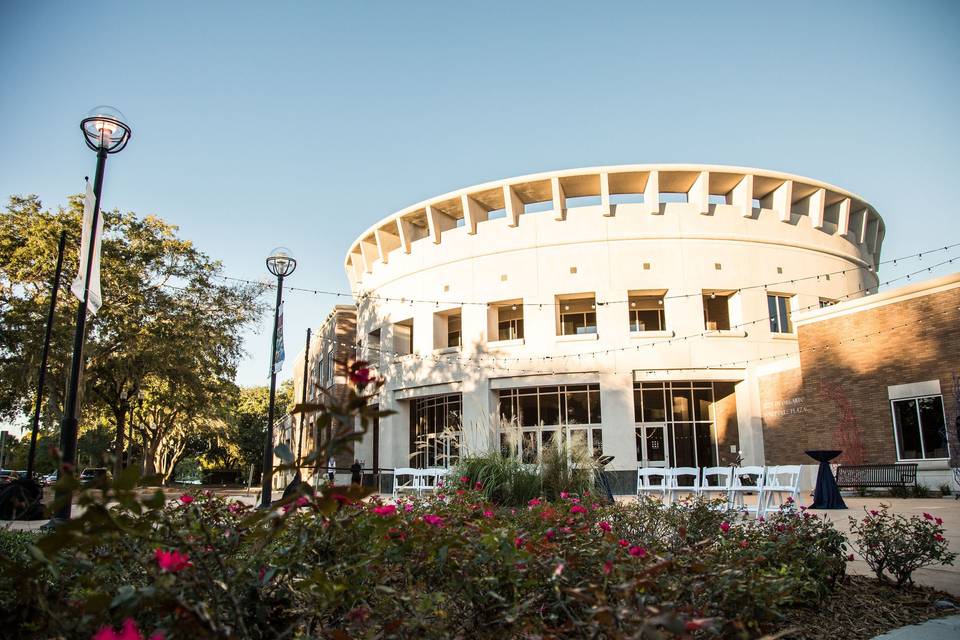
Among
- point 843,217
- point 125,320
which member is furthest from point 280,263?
point 843,217

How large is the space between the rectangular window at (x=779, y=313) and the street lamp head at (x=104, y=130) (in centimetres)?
2174

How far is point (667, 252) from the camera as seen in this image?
944 inches

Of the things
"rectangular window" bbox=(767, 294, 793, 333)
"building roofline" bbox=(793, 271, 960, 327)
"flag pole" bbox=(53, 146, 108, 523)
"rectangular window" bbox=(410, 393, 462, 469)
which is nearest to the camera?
"flag pole" bbox=(53, 146, 108, 523)

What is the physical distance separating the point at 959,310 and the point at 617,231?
10761 millimetres

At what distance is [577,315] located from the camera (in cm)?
2519

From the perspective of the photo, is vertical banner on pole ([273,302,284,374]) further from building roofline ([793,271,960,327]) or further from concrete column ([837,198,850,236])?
concrete column ([837,198,850,236])

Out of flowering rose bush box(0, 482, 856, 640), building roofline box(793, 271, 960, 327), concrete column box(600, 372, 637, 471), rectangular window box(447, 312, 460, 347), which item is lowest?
flowering rose bush box(0, 482, 856, 640)

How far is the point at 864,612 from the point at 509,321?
22.2 m

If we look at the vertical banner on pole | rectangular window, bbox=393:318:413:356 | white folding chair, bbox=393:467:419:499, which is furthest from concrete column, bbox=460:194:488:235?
white folding chair, bbox=393:467:419:499

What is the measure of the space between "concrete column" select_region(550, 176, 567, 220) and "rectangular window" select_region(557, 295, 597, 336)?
3.09 meters

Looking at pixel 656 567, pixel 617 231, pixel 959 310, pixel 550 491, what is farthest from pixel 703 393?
pixel 656 567

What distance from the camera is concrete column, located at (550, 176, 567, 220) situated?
24.3 metres

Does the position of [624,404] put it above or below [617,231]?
below

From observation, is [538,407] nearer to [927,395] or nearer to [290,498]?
[927,395]
